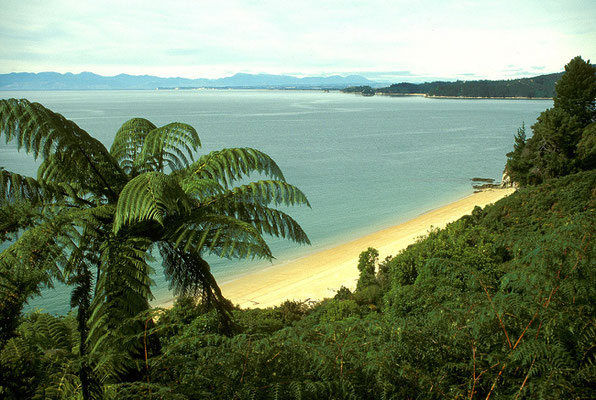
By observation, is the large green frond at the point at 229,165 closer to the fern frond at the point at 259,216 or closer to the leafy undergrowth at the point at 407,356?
the fern frond at the point at 259,216

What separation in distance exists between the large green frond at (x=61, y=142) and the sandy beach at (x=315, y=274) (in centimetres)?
946

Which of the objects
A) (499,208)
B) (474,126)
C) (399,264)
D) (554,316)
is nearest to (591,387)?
(554,316)

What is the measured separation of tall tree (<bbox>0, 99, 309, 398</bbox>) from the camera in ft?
11.7

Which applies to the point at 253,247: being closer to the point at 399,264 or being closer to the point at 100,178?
the point at 100,178

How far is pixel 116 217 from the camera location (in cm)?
411

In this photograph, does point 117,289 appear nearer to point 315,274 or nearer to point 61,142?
point 61,142

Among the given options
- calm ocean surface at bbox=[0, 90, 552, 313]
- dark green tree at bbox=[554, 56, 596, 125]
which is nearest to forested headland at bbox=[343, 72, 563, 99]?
calm ocean surface at bbox=[0, 90, 552, 313]

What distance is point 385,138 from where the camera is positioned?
6650 centimetres

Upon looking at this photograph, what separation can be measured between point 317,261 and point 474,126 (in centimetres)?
7476

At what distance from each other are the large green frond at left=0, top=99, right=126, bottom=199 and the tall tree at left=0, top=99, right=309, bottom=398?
0.04ft

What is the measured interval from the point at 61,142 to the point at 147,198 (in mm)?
1668

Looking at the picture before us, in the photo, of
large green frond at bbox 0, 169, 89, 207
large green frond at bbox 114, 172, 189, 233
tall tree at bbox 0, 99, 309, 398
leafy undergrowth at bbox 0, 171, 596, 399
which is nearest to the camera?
leafy undergrowth at bbox 0, 171, 596, 399

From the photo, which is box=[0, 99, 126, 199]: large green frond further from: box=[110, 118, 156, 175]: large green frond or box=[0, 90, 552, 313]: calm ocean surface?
box=[0, 90, 552, 313]: calm ocean surface

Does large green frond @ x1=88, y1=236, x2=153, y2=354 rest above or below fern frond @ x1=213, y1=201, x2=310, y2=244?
below
